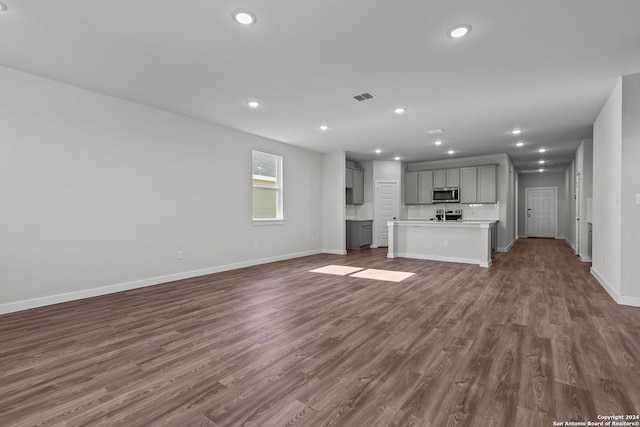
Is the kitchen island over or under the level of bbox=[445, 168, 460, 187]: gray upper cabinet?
under

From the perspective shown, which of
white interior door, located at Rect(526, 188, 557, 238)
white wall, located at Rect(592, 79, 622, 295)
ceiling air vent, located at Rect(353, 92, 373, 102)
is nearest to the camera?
white wall, located at Rect(592, 79, 622, 295)

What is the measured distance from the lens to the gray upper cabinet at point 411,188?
30.8 feet

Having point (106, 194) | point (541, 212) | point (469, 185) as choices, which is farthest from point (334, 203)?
point (541, 212)

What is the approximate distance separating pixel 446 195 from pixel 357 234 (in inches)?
110

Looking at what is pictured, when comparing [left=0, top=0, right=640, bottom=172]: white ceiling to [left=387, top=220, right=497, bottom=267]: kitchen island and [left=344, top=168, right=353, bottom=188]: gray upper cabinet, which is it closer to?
[left=387, top=220, right=497, bottom=267]: kitchen island

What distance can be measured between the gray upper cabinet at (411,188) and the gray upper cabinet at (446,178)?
0.57m

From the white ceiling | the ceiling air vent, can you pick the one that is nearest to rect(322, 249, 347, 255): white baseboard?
the white ceiling

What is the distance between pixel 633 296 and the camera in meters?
3.54

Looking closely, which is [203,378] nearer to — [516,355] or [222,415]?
[222,415]

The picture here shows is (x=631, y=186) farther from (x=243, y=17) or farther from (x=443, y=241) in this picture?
(x=243, y=17)

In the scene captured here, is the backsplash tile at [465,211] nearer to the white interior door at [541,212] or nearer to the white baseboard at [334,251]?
the white baseboard at [334,251]

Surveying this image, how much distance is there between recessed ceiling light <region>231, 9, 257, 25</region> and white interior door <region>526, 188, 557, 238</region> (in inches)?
535

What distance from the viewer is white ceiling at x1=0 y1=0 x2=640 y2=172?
2412 millimetres

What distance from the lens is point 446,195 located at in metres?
8.84
